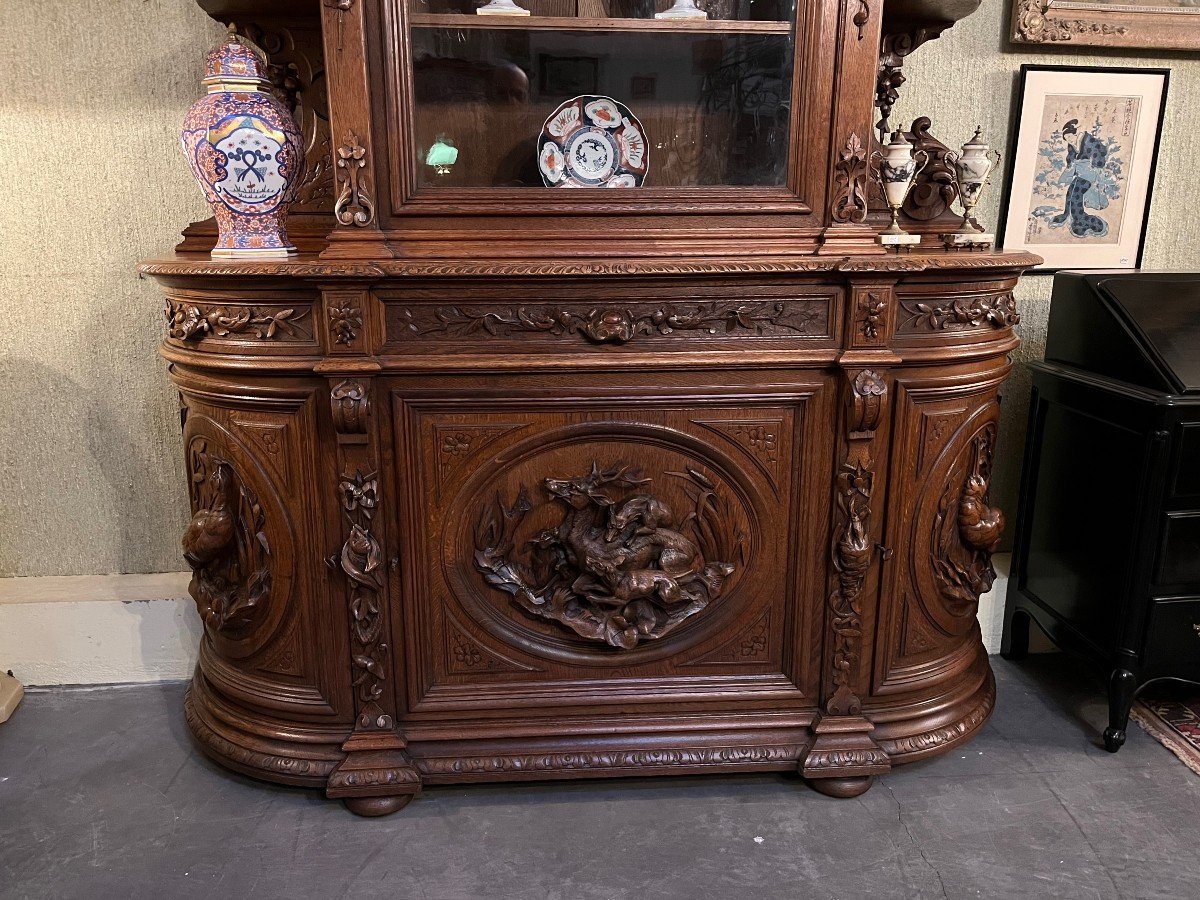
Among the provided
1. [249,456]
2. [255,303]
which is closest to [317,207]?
[255,303]

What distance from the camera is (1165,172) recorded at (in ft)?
8.29

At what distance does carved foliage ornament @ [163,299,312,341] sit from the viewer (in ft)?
5.72

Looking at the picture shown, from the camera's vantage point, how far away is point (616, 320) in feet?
5.76

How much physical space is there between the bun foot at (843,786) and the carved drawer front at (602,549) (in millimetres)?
208

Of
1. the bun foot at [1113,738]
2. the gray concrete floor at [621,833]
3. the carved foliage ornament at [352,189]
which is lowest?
the gray concrete floor at [621,833]

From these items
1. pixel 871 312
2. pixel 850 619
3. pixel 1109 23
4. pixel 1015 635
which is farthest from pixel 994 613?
pixel 1109 23

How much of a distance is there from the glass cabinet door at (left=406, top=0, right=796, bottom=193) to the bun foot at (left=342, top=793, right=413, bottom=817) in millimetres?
1293

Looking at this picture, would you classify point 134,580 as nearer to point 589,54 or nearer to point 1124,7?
point 589,54

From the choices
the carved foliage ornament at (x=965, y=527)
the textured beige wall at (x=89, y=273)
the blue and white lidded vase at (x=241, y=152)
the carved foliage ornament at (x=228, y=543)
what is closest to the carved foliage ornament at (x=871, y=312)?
the carved foliage ornament at (x=965, y=527)

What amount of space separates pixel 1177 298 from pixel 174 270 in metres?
2.26

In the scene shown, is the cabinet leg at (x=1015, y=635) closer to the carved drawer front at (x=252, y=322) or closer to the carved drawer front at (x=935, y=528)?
the carved drawer front at (x=935, y=528)

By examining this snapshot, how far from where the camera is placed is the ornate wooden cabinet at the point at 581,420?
175cm

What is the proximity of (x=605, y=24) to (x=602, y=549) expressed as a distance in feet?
3.53

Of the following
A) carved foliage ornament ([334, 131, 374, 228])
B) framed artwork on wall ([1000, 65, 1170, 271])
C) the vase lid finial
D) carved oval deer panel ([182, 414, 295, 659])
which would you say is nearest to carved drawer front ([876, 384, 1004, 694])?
framed artwork on wall ([1000, 65, 1170, 271])
